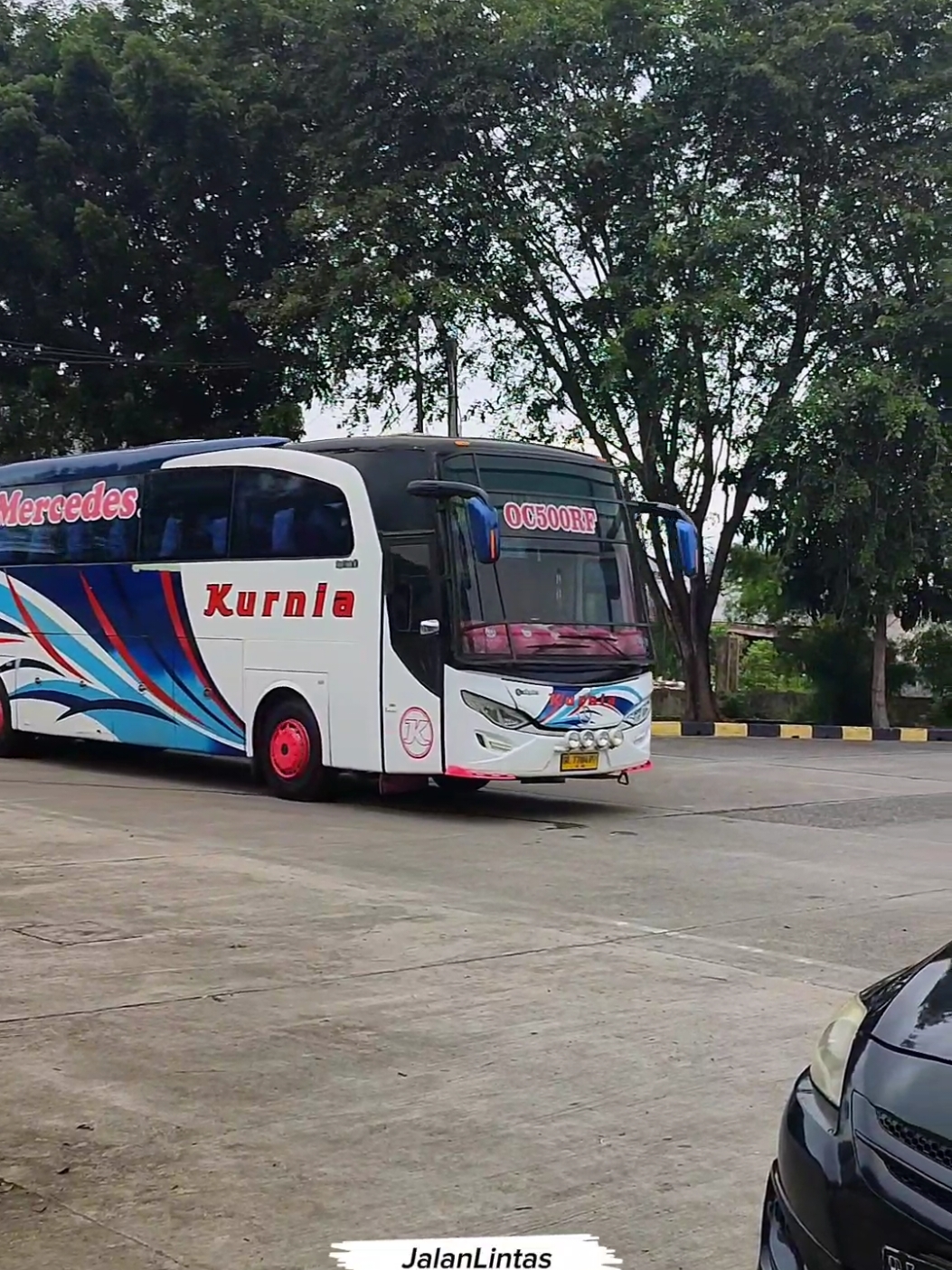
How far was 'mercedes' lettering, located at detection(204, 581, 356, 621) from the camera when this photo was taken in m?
14.0

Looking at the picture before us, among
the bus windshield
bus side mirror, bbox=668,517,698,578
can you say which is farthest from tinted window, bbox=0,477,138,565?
bus side mirror, bbox=668,517,698,578

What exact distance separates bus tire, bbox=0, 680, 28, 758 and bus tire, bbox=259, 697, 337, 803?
4319mm

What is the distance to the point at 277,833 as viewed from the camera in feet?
40.2

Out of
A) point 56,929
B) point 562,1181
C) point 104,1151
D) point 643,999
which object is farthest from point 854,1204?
point 56,929

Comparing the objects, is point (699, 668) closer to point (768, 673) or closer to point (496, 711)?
point (768, 673)

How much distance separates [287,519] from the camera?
1450 cm

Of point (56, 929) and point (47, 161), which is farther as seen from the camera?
point (47, 161)

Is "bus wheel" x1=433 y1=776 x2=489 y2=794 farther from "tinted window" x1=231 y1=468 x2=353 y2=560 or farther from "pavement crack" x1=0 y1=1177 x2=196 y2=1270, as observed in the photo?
"pavement crack" x1=0 y1=1177 x2=196 y2=1270

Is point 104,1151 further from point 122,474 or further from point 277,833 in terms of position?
point 122,474

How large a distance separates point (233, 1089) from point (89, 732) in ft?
38.5

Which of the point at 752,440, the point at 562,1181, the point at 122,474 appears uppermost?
the point at 752,440

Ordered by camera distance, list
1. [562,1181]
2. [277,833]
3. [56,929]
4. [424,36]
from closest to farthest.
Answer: [562,1181]
[56,929]
[277,833]
[424,36]

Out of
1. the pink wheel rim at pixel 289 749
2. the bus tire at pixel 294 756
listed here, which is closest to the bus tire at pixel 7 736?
the bus tire at pixel 294 756

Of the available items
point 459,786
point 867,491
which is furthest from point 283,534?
point 867,491
